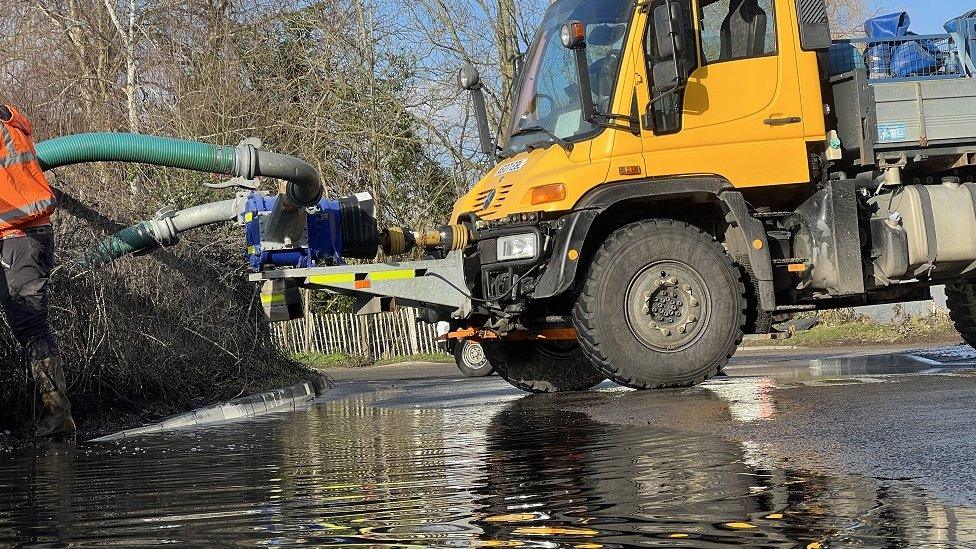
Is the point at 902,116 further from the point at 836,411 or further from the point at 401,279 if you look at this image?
the point at 401,279

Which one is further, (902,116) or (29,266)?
(902,116)

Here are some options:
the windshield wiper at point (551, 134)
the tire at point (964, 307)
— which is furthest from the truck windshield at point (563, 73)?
the tire at point (964, 307)

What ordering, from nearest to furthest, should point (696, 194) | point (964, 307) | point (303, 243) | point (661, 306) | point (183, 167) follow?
1. point (661, 306)
2. point (696, 194)
3. point (183, 167)
4. point (303, 243)
5. point (964, 307)

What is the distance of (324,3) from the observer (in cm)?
2783

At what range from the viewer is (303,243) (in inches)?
415

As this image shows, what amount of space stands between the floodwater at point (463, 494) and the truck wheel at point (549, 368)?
3.90 meters

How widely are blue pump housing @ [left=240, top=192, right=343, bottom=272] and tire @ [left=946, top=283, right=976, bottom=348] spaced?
597 centimetres

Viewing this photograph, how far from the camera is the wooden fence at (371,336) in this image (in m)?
27.4

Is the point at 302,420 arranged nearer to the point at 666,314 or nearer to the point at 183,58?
the point at 666,314

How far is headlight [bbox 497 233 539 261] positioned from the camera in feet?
30.6

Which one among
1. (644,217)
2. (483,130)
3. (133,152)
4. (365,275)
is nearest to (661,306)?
(644,217)

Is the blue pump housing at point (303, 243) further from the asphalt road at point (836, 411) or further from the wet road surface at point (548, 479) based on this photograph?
the wet road surface at point (548, 479)

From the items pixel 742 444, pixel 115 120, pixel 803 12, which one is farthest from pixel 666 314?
pixel 115 120

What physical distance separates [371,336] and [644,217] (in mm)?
17915
